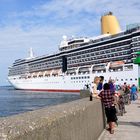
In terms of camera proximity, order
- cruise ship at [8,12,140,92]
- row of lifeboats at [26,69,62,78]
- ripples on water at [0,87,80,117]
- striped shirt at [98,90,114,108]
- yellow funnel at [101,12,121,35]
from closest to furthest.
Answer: striped shirt at [98,90,114,108] < ripples on water at [0,87,80,117] < cruise ship at [8,12,140,92] < row of lifeboats at [26,69,62,78] < yellow funnel at [101,12,121,35]

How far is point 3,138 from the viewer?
2.79 meters

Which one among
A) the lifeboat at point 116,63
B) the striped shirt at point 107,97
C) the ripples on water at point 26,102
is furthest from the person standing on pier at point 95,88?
the lifeboat at point 116,63

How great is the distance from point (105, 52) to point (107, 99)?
6384 centimetres

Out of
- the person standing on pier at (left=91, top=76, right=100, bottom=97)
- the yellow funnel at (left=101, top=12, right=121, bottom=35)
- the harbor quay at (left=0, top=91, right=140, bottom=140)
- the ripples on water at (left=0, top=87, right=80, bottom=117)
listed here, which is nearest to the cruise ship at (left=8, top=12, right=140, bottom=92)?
the yellow funnel at (left=101, top=12, right=121, bottom=35)

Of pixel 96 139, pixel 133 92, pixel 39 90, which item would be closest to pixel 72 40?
pixel 39 90

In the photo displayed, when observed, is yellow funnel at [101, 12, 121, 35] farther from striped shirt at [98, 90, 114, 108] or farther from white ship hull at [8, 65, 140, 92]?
striped shirt at [98, 90, 114, 108]

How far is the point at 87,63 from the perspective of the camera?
253ft

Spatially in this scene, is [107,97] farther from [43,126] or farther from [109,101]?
[43,126]

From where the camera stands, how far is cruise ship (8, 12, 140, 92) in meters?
65.1

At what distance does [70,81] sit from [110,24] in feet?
63.4

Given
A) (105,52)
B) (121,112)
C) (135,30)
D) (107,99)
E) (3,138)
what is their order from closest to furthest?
(3,138) → (107,99) → (121,112) → (135,30) → (105,52)

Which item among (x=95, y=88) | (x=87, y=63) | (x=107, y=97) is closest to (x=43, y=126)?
(x=107, y=97)

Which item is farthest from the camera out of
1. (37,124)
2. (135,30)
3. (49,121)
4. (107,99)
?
(135,30)

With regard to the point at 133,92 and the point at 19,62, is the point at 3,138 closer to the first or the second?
the point at 133,92
